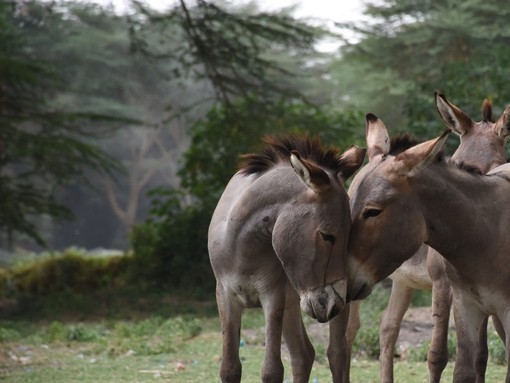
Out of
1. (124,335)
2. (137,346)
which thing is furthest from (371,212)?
(124,335)

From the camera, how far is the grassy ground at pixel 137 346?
9.73m

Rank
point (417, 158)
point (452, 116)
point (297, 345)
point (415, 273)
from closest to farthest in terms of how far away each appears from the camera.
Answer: point (417, 158)
point (297, 345)
point (452, 116)
point (415, 273)

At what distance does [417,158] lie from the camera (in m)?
5.54

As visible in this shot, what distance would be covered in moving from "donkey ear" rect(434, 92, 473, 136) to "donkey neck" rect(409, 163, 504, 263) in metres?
1.16

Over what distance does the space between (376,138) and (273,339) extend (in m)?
1.42

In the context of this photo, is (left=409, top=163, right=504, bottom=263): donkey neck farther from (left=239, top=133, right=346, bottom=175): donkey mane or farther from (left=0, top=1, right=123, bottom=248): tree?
(left=0, top=1, right=123, bottom=248): tree

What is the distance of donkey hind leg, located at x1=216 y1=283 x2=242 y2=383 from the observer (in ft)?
21.1

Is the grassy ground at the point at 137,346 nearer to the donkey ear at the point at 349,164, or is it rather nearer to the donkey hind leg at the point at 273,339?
the donkey hind leg at the point at 273,339

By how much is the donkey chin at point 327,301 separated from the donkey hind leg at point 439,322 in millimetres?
1208

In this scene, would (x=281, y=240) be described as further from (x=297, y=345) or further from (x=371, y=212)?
(x=297, y=345)

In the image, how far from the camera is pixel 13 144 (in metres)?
16.2

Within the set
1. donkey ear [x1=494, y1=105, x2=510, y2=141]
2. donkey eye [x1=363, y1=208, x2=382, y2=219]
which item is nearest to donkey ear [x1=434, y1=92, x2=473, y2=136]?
donkey ear [x1=494, y1=105, x2=510, y2=141]

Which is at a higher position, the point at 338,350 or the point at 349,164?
the point at 349,164

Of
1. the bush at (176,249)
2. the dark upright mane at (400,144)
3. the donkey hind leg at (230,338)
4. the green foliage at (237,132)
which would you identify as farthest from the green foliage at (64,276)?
the dark upright mane at (400,144)
